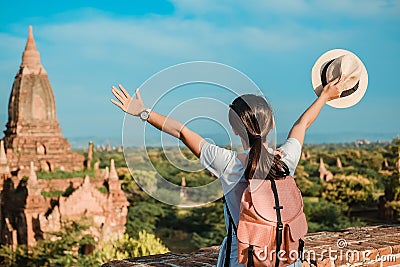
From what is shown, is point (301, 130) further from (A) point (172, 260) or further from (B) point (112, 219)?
(B) point (112, 219)

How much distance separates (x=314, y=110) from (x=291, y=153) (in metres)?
0.23

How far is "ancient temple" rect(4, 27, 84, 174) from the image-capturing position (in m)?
15.6

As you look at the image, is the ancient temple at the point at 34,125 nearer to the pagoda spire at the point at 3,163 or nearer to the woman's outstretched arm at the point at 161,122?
the pagoda spire at the point at 3,163

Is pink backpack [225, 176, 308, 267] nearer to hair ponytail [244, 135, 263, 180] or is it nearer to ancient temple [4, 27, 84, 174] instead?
hair ponytail [244, 135, 263, 180]

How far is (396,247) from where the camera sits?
2.04m

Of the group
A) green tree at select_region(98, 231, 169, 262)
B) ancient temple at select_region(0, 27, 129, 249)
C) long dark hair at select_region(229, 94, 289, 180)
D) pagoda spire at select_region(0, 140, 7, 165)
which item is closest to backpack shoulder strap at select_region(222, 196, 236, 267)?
long dark hair at select_region(229, 94, 289, 180)

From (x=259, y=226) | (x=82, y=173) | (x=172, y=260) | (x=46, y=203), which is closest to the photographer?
(x=259, y=226)

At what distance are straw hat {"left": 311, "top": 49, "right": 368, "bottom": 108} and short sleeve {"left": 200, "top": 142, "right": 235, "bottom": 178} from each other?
49 cm

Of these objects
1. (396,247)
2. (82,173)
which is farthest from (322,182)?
(396,247)

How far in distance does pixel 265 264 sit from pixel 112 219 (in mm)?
12705

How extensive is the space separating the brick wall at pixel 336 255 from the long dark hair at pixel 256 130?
2.16ft

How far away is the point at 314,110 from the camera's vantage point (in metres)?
1.54

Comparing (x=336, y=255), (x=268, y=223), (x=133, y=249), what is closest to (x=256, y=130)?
(x=268, y=223)

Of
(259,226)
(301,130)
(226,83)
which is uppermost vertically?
(226,83)
